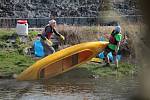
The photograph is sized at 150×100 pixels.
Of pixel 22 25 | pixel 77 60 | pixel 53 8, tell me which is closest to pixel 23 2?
pixel 53 8

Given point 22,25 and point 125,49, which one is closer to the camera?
point 125,49

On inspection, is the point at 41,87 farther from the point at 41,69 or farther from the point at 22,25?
the point at 22,25

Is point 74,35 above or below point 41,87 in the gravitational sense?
above

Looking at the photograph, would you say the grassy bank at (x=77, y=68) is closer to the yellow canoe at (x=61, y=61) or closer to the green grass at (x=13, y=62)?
the green grass at (x=13, y=62)

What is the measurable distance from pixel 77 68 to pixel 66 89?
264 centimetres

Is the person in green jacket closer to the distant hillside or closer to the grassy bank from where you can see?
the grassy bank

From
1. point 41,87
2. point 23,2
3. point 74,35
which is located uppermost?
point 23,2

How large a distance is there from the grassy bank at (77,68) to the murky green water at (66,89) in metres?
0.62

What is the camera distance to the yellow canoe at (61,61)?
43.0 feet

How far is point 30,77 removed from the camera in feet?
42.8

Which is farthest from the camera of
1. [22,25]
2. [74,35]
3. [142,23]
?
[22,25]

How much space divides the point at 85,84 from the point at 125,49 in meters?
4.39

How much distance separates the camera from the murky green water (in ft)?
33.6

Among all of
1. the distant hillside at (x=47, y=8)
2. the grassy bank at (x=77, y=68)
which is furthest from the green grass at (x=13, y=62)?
the distant hillside at (x=47, y=8)
